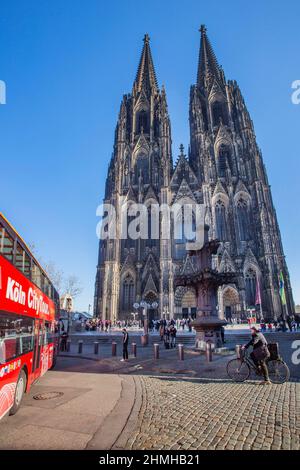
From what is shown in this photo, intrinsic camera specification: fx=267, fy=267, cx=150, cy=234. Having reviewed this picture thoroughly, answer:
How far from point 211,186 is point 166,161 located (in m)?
7.54

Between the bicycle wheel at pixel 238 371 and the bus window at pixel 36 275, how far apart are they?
588cm

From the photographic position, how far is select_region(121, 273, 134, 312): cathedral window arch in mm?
34375

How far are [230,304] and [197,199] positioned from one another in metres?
15.0

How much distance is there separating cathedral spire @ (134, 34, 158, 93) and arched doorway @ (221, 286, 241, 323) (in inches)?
1520

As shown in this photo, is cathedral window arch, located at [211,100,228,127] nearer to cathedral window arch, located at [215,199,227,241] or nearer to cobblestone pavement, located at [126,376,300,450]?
cathedral window arch, located at [215,199,227,241]

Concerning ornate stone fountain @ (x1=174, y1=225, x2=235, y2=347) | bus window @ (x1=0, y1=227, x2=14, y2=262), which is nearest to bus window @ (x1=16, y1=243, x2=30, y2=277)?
bus window @ (x1=0, y1=227, x2=14, y2=262)

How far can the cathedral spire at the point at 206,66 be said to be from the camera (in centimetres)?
4791

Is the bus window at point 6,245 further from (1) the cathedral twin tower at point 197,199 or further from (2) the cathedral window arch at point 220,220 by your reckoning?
(2) the cathedral window arch at point 220,220

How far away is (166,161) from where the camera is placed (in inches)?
1538

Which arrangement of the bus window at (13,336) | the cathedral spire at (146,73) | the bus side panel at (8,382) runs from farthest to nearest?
the cathedral spire at (146,73) → the bus window at (13,336) → the bus side panel at (8,382)

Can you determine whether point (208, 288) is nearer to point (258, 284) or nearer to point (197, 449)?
point (197, 449)

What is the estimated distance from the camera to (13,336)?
4.84 metres

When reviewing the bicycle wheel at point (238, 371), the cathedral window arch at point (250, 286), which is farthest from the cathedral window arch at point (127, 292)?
the bicycle wheel at point (238, 371)
